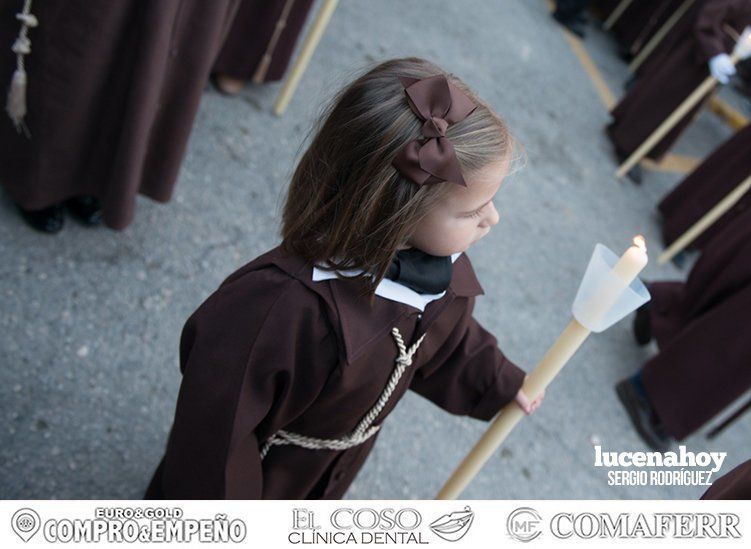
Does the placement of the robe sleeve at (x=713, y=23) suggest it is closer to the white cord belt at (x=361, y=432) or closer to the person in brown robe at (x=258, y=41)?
the person in brown robe at (x=258, y=41)

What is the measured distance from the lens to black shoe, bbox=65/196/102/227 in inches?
98.0

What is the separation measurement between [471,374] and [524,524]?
629 millimetres

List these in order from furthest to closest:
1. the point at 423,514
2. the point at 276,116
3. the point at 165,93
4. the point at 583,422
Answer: the point at 276,116 → the point at 583,422 → the point at 165,93 → the point at 423,514

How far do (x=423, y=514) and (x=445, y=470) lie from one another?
4.91 ft

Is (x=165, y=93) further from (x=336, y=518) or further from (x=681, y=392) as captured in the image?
(x=681, y=392)

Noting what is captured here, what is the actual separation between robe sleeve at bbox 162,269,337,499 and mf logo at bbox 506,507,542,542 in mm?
422

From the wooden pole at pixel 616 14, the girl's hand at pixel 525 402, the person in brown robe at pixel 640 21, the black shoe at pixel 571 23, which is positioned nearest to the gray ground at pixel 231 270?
the girl's hand at pixel 525 402

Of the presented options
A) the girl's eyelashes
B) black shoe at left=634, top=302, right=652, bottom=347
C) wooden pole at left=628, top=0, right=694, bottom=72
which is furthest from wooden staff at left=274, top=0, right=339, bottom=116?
wooden pole at left=628, top=0, right=694, bottom=72

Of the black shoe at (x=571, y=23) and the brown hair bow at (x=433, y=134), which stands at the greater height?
the brown hair bow at (x=433, y=134)

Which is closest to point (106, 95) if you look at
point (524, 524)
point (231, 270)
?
point (231, 270)

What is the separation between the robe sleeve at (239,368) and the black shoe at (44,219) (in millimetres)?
1296

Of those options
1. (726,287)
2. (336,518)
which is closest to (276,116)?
(726,287)

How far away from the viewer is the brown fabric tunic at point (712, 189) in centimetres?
406

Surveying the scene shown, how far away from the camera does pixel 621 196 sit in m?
4.70
